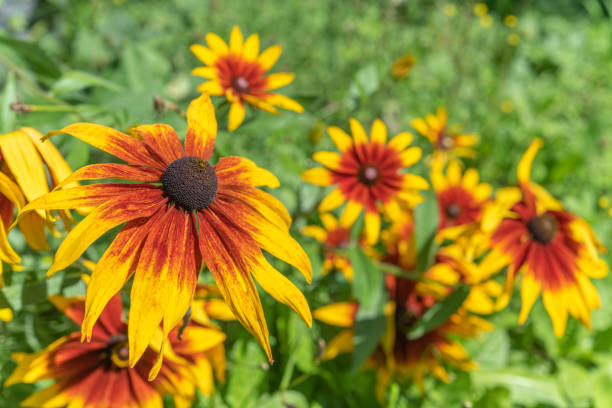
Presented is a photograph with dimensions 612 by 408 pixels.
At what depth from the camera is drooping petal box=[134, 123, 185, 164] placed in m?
0.86

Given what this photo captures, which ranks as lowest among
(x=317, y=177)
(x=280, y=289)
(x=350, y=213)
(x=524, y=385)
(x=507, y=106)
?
(x=524, y=385)

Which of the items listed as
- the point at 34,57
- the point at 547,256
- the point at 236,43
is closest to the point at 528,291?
the point at 547,256

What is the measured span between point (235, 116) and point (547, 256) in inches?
37.1

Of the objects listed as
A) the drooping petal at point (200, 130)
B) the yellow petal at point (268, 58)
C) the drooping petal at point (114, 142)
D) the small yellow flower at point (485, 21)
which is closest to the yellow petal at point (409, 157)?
the yellow petal at point (268, 58)

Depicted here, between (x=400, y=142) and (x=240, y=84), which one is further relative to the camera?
(x=400, y=142)

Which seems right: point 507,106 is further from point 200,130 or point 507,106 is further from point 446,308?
point 200,130

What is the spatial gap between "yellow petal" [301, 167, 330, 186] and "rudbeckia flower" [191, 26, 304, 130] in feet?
0.58

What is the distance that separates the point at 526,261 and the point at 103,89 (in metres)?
1.49

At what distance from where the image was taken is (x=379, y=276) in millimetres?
1371

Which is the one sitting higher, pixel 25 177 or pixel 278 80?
pixel 25 177

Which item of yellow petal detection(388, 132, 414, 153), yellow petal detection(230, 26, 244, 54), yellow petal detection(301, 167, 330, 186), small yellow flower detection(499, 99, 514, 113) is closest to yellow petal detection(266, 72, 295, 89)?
yellow petal detection(230, 26, 244, 54)

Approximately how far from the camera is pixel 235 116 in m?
1.19

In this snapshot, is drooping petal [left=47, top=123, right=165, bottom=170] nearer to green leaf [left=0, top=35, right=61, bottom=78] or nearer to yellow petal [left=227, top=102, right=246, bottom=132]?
yellow petal [left=227, top=102, right=246, bottom=132]

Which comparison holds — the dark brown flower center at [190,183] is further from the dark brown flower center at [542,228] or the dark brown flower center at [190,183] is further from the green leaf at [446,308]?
the dark brown flower center at [542,228]
